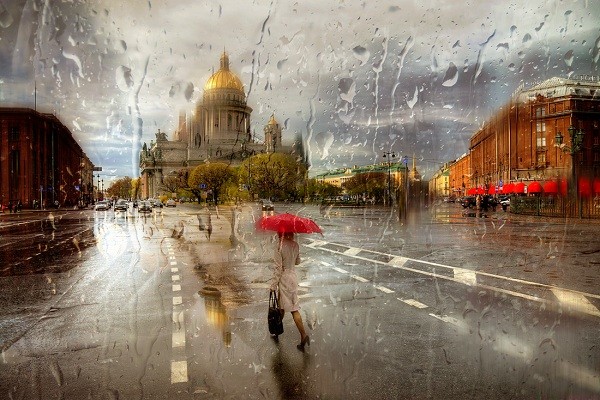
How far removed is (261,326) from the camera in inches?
284

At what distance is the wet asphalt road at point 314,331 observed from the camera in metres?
4.98

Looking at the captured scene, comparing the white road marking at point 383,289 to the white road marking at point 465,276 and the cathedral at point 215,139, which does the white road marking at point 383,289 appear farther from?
the cathedral at point 215,139

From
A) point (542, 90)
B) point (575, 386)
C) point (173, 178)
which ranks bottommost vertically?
point (575, 386)

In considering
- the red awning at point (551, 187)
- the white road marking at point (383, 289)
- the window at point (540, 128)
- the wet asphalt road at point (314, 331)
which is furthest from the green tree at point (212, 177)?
the white road marking at point (383, 289)

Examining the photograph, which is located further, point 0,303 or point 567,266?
point 567,266

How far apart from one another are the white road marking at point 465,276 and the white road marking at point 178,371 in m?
6.66

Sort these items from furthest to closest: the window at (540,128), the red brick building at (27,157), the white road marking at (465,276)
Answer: the window at (540,128) → the red brick building at (27,157) → the white road marking at (465,276)

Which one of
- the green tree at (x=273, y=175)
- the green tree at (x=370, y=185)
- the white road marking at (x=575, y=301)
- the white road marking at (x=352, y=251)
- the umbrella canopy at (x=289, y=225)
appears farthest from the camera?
the green tree at (x=370, y=185)

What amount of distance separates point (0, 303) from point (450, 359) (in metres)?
7.47

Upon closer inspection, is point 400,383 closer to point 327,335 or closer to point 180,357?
point 327,335

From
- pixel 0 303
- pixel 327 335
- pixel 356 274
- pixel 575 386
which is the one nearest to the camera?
pixel 575 386

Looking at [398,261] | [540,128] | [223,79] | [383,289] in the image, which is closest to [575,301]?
[383,289]

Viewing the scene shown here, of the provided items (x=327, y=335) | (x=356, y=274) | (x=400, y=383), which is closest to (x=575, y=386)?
(x=400, y=383)

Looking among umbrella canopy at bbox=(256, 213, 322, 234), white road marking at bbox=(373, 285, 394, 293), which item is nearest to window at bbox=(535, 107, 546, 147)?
white road marking at bbox=(373, 285, 394, 293)
